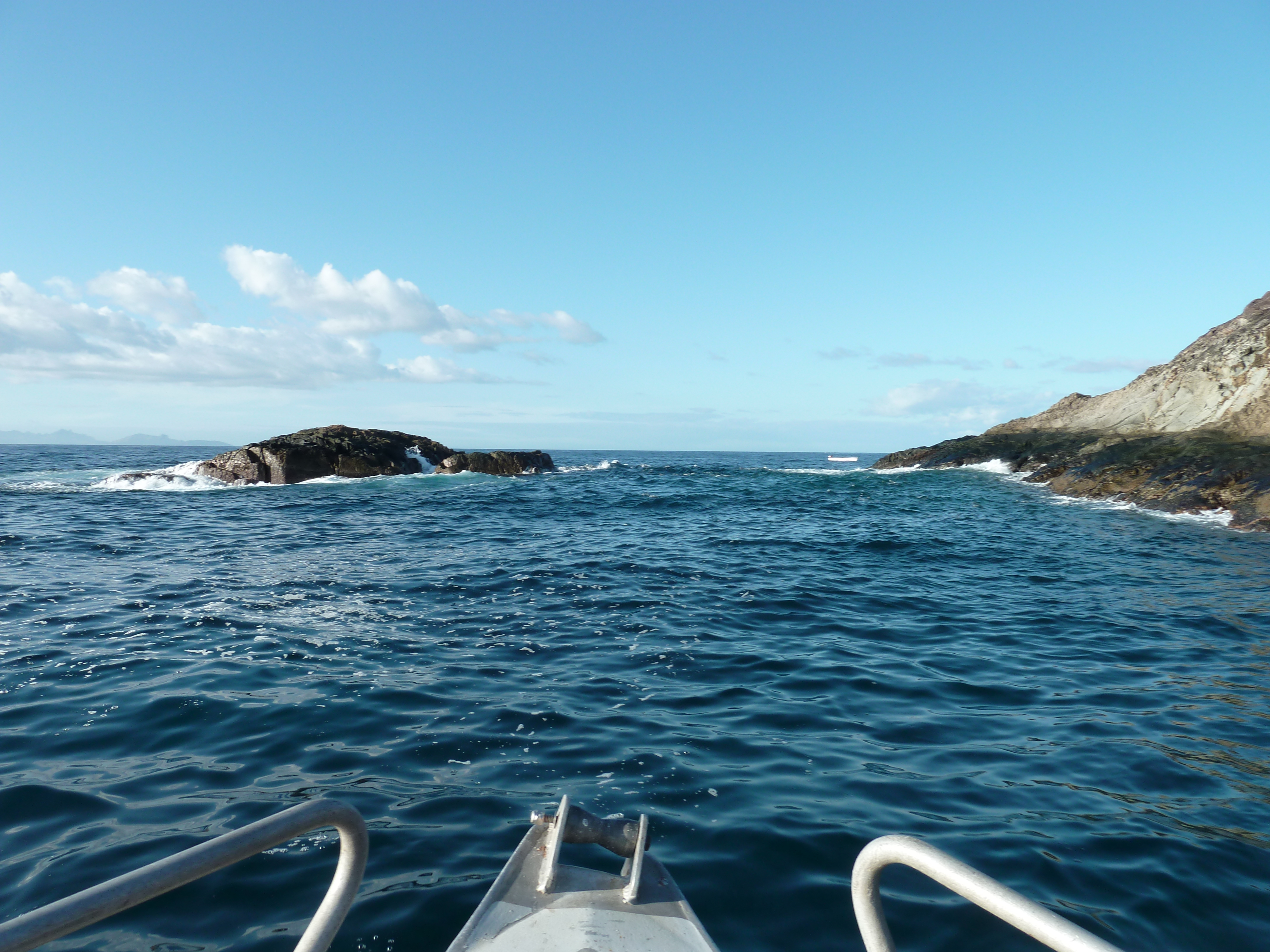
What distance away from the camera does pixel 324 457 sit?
1396 inches

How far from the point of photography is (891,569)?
14.1 meters

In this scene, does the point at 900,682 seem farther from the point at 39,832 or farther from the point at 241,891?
the point at 39,832

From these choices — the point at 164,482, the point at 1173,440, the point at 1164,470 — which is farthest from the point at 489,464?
the point at 1173,440

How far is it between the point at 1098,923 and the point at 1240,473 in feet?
82.3

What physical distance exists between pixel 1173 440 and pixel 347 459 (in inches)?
1627

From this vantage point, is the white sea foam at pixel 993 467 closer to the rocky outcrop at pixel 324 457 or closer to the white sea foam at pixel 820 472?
the white sea foam at pixel 820 472

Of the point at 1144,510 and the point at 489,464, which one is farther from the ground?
the point at 489,464

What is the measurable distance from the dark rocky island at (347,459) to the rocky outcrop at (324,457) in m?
0.03

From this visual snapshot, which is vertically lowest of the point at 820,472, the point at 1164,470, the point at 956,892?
the point at 820,472

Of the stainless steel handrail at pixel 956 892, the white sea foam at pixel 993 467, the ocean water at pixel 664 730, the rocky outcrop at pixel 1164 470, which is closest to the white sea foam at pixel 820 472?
the white sea foam at pixel 993 467

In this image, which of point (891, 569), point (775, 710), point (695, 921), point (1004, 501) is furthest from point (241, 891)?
point (1004, 501)

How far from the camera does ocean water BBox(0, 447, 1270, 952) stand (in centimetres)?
388

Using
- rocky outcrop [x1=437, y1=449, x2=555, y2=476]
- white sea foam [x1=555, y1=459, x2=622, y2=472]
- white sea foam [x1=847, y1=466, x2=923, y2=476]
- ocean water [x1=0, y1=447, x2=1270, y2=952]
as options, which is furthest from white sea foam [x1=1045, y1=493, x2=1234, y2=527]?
white sea foam [x1=555, y1=459, x2=622, y2=472]

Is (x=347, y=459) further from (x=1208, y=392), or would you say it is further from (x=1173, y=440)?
(x=1208, y=392)
